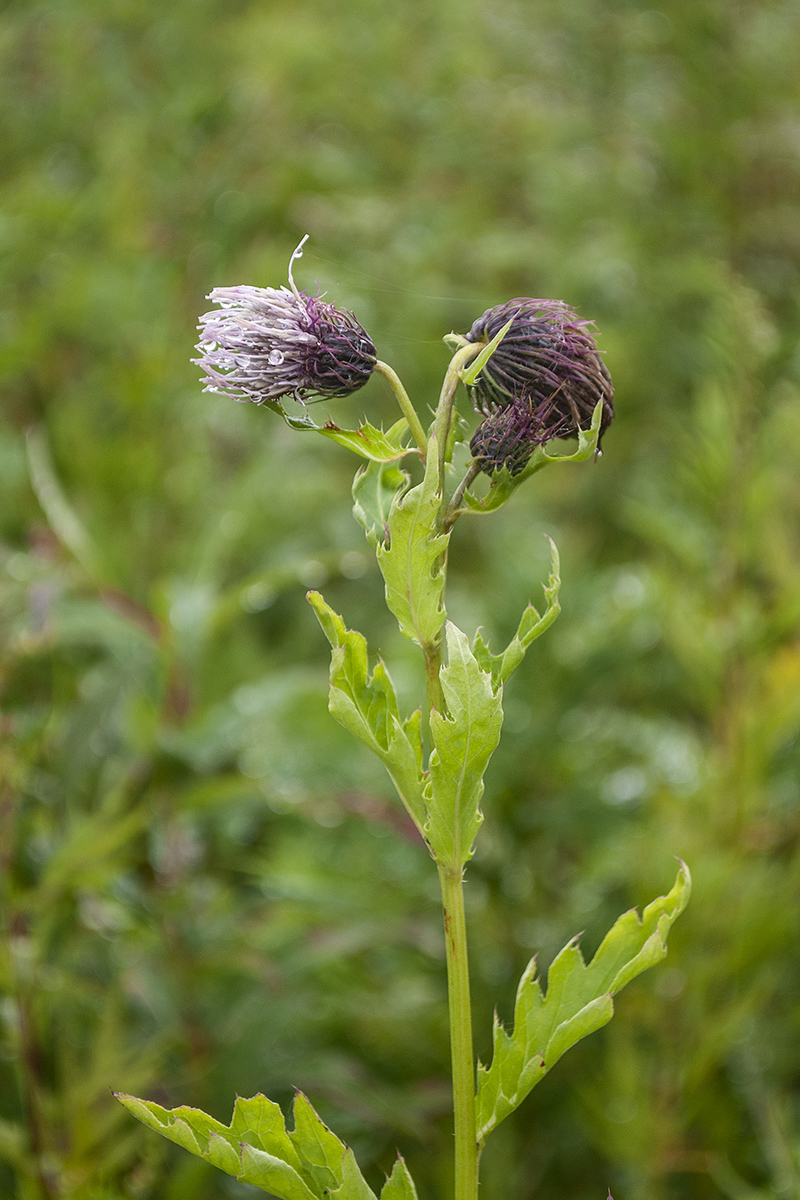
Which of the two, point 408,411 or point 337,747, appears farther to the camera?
point 337,747

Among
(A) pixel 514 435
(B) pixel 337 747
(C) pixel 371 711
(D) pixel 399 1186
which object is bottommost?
(B) pixel 337 747

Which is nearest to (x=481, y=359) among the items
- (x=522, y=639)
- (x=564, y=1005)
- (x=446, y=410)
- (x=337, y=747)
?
(x=446, y=410)

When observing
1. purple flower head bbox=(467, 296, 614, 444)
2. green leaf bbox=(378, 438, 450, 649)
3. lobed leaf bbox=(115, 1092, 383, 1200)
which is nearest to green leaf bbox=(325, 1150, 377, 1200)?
lobed leaf bbox=(115, 1092, 383, 1200)

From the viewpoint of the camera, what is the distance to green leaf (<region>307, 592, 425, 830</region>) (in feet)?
1.66

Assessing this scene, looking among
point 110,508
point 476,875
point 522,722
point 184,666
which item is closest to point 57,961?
point 184,666

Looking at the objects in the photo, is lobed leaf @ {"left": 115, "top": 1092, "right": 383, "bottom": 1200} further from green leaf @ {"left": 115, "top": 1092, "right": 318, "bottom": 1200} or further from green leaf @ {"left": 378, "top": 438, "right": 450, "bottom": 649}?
green leaf @ {"left": 378, "top": 438, "right": 450, "bottom": 649}

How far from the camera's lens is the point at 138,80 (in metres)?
2.85

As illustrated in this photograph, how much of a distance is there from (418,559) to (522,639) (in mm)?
67

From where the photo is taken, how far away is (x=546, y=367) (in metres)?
0.52

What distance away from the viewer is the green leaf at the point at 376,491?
1.77ft

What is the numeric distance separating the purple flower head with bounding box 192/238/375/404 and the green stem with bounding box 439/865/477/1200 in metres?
0.26

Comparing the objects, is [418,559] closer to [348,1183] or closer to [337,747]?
[348,1183]

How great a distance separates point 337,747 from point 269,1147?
732 mm

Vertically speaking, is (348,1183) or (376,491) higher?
(376,491)
